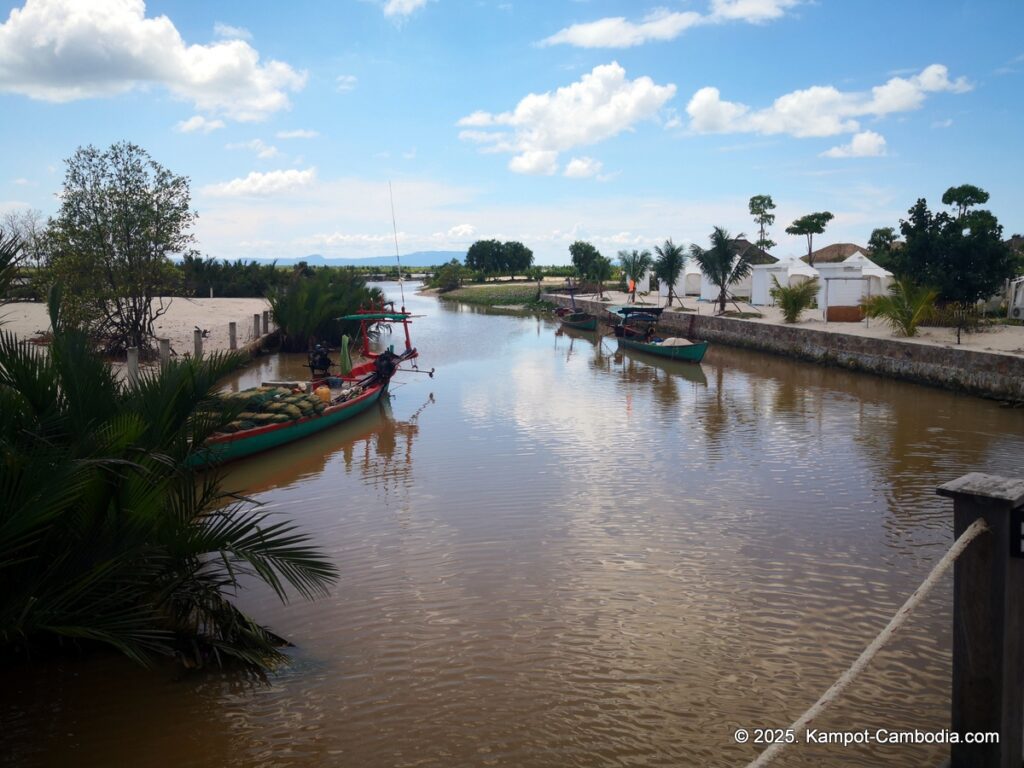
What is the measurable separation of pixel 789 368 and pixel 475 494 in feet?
61.3

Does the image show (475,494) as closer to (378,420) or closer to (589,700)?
(589,700)

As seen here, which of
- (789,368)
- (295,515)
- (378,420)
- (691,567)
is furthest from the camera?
(789,368)

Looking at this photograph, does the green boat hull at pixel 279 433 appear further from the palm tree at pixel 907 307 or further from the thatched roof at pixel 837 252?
the thatched roof at pixel 837 252

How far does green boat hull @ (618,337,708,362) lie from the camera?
2829cm

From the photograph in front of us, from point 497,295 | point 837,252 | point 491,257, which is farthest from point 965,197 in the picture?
point 491,257

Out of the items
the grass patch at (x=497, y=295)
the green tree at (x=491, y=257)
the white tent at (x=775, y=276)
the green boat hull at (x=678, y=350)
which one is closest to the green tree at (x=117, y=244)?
the green boat hull at (x=678, y=350)

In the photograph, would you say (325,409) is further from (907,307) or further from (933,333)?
(933,333)

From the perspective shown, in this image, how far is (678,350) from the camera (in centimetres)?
2934

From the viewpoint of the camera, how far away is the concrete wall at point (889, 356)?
1938 cm

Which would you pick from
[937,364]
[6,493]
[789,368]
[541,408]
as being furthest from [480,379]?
[6,493]

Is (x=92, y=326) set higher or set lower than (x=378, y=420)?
higher

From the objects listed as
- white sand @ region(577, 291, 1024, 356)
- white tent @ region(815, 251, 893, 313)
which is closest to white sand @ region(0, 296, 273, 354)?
white sand @ region(577, 291, 1024, 356)

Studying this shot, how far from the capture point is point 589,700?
19.7ft

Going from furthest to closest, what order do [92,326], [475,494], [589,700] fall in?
[92,326] → [475,494] → [589,700]
